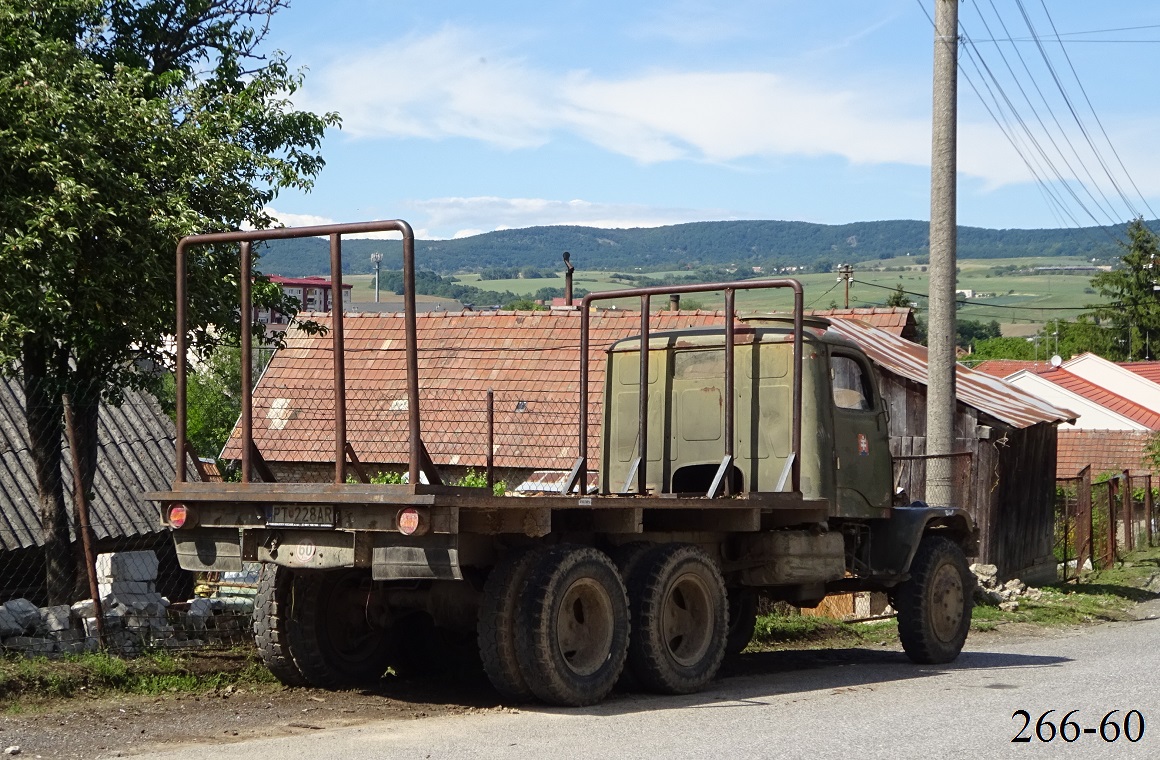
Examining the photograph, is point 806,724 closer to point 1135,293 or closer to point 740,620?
point 740,620

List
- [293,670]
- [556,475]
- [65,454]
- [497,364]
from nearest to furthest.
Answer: [293,670] < [65,454] < [556,475] < [497,364]

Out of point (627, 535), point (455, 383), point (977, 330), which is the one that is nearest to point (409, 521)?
point (627, 535)

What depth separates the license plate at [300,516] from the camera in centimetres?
841

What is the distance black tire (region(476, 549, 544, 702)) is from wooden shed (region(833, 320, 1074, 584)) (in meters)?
11.4

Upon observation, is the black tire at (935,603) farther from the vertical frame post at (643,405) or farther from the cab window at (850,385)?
the vertical frame post at (643,405)

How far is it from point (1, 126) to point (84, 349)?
210 centimetres

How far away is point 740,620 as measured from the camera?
1227 cm

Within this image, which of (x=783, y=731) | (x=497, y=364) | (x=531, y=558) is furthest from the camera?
(x=497, y=364)

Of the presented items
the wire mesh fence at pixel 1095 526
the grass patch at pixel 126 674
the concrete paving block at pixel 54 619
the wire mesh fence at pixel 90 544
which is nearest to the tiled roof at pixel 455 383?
the wire mesh fence at pixel 1095 526

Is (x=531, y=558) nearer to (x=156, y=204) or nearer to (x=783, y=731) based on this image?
(x=783, y=731)

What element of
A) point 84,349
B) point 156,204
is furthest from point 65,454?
point 156,204

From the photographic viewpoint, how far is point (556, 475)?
22891mm

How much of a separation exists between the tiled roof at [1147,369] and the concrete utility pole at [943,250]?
50.1 meters

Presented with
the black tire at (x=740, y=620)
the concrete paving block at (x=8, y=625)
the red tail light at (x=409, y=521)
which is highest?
the red tail light at (x=409, y=521)
